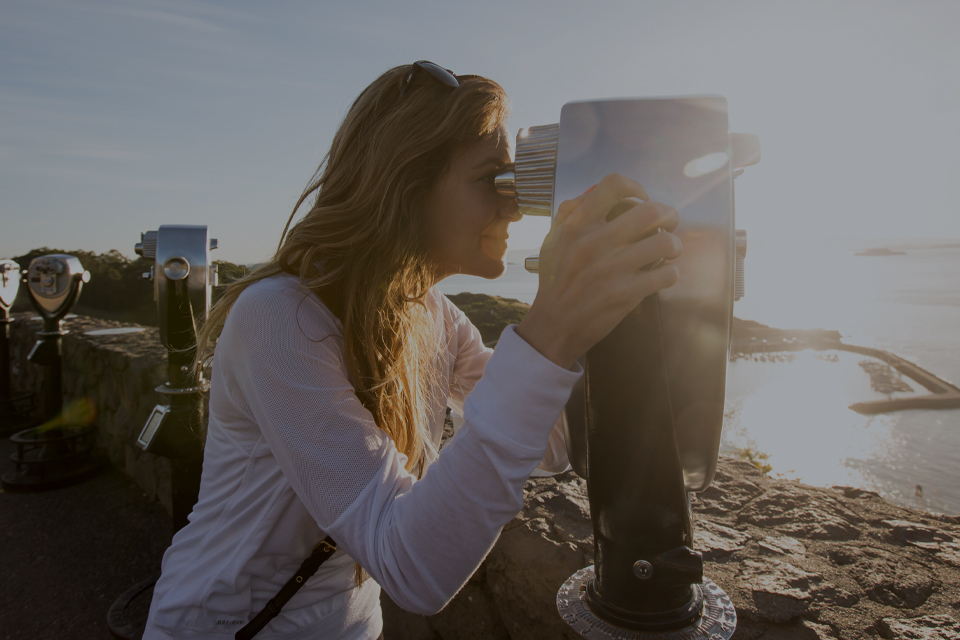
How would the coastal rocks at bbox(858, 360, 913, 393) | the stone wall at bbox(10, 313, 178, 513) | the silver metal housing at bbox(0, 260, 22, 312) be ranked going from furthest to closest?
the coastal rocks at bbox(858, 360, 913, 393) → the silver metal housing at bbox(0, 260, 22, 312) → the stone wall at bbox(10, 313, 178, 513)

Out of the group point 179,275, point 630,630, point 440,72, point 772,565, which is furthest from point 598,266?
point 179,275

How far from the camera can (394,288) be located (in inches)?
41.4

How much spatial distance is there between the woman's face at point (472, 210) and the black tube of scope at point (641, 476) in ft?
1.66

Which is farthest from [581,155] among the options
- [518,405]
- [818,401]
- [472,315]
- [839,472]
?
[818,401]

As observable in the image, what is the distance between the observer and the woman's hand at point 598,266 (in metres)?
0.51

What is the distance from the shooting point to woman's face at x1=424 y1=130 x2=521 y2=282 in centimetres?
103

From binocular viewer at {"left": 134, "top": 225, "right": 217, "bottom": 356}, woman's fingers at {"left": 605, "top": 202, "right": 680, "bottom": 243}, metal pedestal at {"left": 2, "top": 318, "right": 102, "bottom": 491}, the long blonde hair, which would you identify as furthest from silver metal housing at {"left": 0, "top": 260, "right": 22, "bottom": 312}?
woman's fingers at {"left": 605, "top": 202, "right": 680, "bottom": 243}

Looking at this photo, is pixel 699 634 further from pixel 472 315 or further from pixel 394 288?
pixel 472 315

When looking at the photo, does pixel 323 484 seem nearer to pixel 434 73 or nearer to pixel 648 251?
pixel 648 251

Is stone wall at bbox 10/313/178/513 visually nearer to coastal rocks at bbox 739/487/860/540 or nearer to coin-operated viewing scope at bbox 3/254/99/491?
coin-operated viewing scope at bbox 3/254/99/491

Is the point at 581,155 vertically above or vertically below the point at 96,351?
above

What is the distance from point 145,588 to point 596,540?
7.62 ft

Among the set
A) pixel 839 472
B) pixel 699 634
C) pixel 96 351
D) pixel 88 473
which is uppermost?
pixel 699 634

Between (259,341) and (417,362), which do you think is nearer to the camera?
(259,341)
